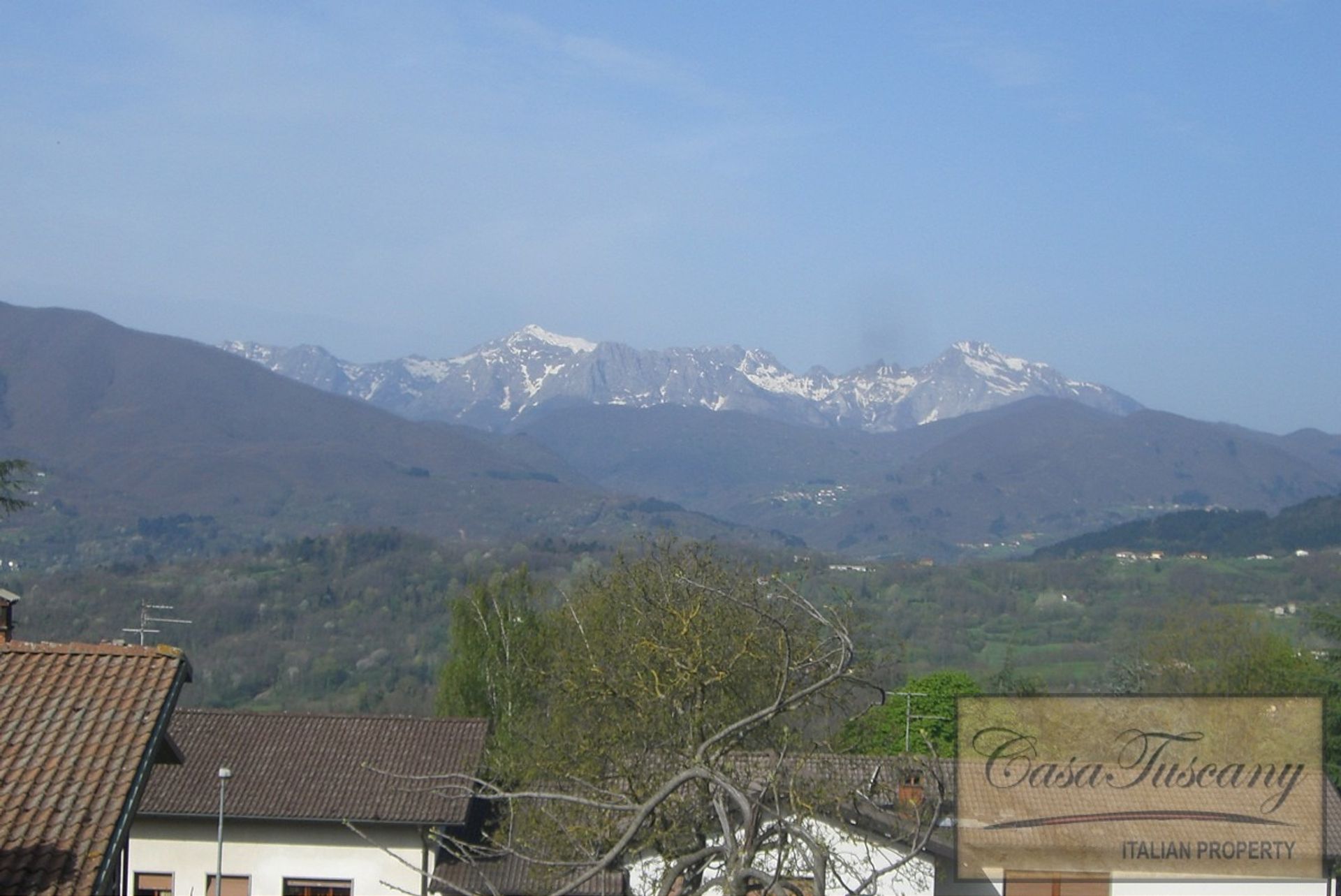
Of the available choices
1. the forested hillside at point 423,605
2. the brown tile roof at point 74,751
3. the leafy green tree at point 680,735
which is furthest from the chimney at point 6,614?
the forested hillside at point 423,605

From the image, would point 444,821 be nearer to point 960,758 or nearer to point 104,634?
point 960,758

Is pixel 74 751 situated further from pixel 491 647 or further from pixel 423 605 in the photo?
pixel 423 605

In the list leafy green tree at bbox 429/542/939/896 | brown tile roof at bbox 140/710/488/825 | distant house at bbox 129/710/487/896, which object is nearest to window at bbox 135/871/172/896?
distant house at bbox 129/710/487/896

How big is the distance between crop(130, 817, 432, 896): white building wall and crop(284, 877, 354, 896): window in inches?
2.5

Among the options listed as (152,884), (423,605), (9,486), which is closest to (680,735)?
(152,884)

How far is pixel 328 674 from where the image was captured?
102375 mm

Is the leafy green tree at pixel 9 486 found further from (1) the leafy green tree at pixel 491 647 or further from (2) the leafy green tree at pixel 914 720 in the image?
(2) the leafy green tree at pixel 914 720

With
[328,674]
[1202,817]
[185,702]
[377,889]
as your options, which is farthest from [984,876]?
[328,674]

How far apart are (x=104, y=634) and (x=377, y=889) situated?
88.3 meters

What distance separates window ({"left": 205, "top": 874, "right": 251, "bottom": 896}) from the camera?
2455cm

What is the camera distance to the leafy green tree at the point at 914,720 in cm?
1712

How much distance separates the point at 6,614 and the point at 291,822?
9071mm

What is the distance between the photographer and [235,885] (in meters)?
24.7

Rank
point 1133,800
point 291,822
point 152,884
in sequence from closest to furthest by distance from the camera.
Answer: point 1133,800
point 152,884
point 291,822
